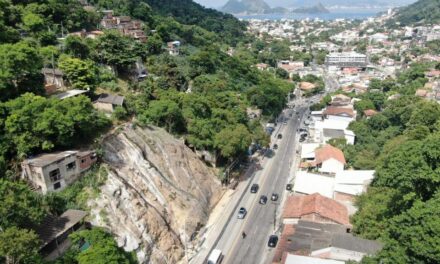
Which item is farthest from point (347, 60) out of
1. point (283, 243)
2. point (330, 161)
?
point (283, 243)

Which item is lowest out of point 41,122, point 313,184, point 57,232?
point 313,184

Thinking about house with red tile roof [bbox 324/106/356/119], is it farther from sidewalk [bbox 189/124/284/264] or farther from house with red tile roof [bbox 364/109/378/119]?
sidewalk [bbox 189/124/284/264]

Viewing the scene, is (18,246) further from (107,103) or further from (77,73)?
(77,73)

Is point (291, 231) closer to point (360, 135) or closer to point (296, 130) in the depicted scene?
point (360, 135)

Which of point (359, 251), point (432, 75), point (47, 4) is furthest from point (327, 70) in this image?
point (359, 251)

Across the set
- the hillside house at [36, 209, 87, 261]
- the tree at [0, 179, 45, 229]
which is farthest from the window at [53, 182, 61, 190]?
the tree at [0, 179, 45, 229]

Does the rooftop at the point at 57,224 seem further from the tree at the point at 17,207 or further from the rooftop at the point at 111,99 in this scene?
the rooftop at the point at 111,99
